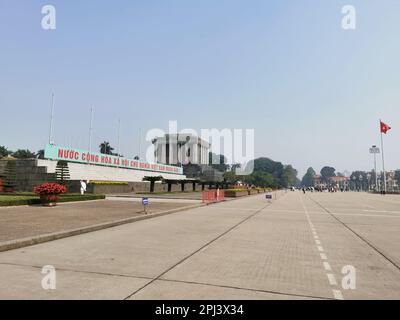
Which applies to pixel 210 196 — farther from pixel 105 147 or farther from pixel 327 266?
pixel 105 147

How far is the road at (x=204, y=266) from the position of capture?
534 centimetres

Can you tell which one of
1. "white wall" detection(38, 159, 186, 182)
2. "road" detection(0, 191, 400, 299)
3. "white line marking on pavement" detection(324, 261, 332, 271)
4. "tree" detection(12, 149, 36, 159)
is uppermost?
"tree" detection(12, 149, 36, 159)

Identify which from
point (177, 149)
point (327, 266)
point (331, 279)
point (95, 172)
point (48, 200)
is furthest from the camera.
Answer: point (177, 149)

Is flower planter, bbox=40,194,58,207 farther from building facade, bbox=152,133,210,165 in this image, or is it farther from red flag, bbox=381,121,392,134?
building facade, bbox=152,133,210,165

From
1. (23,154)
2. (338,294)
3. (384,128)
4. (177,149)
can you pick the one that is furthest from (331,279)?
(177,149)

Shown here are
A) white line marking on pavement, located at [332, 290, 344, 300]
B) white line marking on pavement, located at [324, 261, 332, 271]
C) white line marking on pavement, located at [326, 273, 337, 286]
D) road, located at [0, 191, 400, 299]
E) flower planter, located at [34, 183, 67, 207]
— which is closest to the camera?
white line marking on pavement, located at [332, 290, 344, 300]

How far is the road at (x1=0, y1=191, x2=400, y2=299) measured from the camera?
5.34 m

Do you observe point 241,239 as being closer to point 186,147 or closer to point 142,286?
point 142,286

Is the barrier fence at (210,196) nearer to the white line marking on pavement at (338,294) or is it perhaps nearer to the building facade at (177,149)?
the white line marking on pavement at (338,294)

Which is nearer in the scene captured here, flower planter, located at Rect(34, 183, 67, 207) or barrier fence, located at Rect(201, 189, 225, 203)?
flower planter, located at Rect(34, 183, 67, 207)

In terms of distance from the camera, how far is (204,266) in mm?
7035

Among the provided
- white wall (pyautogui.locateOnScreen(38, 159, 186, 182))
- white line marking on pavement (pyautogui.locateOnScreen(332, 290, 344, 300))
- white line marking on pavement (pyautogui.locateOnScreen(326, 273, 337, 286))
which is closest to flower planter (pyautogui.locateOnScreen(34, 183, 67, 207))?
white line marking on pavement (pyautogui.locateOnScreen(326, 273, 337, 286))

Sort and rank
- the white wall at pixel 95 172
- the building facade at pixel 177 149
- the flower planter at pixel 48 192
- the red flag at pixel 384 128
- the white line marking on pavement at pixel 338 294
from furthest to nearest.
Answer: the building facade at pixel 177 149 → the red flag at pixel 384 128 → the white wall at pixel 95 172 → the flower planter at pixel 48 192 → the white line marking on pavement at pixel 338 294

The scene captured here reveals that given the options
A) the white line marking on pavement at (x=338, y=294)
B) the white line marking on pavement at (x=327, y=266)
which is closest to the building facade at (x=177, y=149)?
the white line marking on pavement at (x=327, y=266)
